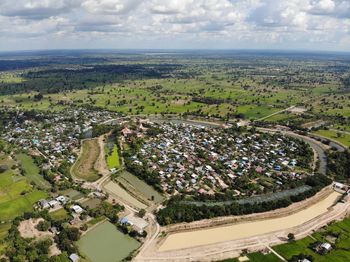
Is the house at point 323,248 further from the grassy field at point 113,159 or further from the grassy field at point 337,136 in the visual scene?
the grassy field at point 337,136

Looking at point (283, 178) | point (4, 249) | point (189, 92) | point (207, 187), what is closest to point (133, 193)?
point (207, 187)

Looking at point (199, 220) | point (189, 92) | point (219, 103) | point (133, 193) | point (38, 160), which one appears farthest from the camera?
point (189, 92)

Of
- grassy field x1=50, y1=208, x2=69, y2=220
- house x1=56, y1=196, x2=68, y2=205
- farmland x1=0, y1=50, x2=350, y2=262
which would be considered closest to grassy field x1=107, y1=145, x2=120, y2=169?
farmland x1=0, y1=50, x2=350, y2=262

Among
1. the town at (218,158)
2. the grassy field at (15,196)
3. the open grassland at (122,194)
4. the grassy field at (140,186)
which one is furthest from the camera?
the town at (218,158)

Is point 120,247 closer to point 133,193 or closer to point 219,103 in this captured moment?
point 133,193

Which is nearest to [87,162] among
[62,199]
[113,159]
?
[113,159]

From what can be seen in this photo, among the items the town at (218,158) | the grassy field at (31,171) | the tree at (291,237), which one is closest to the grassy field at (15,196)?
the grassy field at (31,171)

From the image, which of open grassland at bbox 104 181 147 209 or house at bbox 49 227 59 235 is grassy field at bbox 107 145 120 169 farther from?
house at bbox 49 227 59 235
